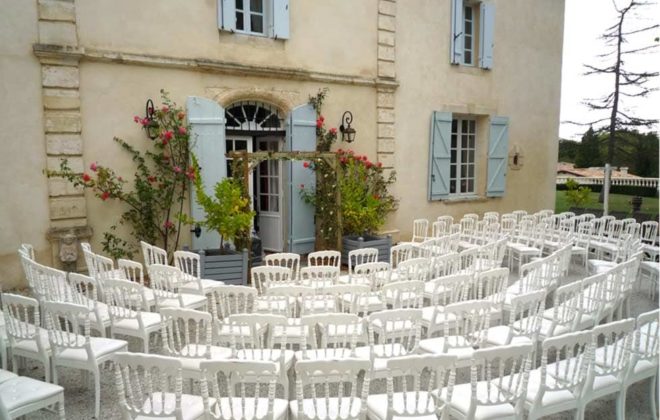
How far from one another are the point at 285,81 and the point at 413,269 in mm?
3797

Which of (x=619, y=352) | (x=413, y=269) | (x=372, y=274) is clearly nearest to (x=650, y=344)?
(x=619, y=352)

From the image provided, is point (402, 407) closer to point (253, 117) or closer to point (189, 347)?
point (189, 347)

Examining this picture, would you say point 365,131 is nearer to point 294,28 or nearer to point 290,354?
point 294,28

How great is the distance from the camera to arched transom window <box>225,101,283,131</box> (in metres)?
6.75

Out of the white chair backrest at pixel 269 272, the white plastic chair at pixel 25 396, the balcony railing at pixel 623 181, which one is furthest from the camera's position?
the balcony railing at pixel 623 181

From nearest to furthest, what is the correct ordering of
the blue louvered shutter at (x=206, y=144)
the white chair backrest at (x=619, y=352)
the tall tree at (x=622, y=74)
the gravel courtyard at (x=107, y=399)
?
1. the white chair backrest at (x=619, y=352)
2. the gravel courtyard at (x=107, y=399)
3. the blue louvered shutter at (x=206, y=144)
4. the tall tree at (x=622, y=74)

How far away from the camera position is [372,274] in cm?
397

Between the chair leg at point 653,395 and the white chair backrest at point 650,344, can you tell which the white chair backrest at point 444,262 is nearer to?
the white chair backrest at point 650,344

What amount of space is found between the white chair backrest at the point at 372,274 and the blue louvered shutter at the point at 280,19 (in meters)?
3.74

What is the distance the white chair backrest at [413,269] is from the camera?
13.1ft

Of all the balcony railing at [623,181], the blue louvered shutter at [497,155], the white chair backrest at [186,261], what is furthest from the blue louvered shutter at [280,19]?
the balcony railing at [623,181]

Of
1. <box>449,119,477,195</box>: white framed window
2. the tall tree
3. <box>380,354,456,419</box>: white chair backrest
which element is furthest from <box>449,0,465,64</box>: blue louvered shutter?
<box>380,354,456,419</box>: white chair backrest

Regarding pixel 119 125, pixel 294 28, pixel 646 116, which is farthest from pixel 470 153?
pixel 646 116

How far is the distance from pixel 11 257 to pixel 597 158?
18908 millimetres
